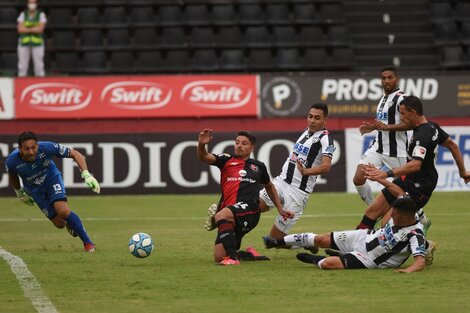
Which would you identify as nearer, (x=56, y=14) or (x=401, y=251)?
(x=401, y=251)

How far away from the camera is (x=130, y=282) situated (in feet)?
33.5

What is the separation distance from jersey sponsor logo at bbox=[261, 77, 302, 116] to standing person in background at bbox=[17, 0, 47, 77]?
5854 millimetres

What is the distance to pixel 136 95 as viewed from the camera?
81.6 feet

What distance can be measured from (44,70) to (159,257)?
51.0 feet

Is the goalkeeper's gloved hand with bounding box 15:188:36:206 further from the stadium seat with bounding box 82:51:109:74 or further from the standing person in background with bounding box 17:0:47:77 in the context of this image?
the stadium seat with bounding box 82:51:109:74

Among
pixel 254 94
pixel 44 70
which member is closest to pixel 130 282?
pixel 254 94

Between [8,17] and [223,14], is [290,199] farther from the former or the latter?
[8,17]

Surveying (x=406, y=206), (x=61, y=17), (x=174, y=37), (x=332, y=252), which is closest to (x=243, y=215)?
(x=332, y=252)

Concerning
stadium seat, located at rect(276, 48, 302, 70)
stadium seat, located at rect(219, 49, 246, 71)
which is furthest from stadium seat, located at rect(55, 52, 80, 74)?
stadium seat, located at rect(276, 48, 302, 70)

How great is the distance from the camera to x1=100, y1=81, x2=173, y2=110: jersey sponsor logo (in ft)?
81.5

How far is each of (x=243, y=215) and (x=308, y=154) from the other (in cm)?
152

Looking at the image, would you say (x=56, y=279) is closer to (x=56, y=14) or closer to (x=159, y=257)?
(x=159, y=257)

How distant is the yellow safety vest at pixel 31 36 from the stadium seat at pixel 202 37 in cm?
450

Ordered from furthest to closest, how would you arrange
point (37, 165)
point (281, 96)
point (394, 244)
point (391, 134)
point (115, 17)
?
point (115, 17) < point (281, 96) < point (391, 134) < point (37, 165) < point (394, 244)
